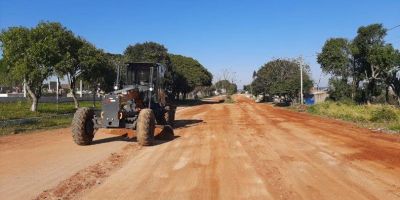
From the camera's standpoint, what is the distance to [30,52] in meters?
33.9

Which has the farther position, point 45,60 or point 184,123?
point 45,60

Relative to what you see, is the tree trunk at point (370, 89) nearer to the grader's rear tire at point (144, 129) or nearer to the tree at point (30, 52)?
the tree at point (30, 52)

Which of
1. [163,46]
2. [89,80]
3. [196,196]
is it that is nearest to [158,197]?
[196,196]

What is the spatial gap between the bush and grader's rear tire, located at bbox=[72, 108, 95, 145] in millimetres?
19149

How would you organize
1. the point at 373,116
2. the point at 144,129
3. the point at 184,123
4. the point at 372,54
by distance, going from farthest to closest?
the point at 372,54 → the point at 373,116 → the point at 184,123 → the point at 144,129

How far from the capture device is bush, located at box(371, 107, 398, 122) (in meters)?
29.5

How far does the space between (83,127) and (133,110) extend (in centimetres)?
216

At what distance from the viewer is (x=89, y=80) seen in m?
42.4

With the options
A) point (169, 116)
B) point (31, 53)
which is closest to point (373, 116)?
point (169, 116)

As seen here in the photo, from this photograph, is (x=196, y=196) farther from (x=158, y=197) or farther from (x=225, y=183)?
(x=225, y=183)

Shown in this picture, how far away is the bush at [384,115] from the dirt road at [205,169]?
431 inches

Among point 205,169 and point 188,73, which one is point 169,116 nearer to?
point 205,169

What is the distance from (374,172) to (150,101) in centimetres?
1078

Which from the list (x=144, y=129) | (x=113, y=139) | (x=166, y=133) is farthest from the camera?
(x=166, y=133)
